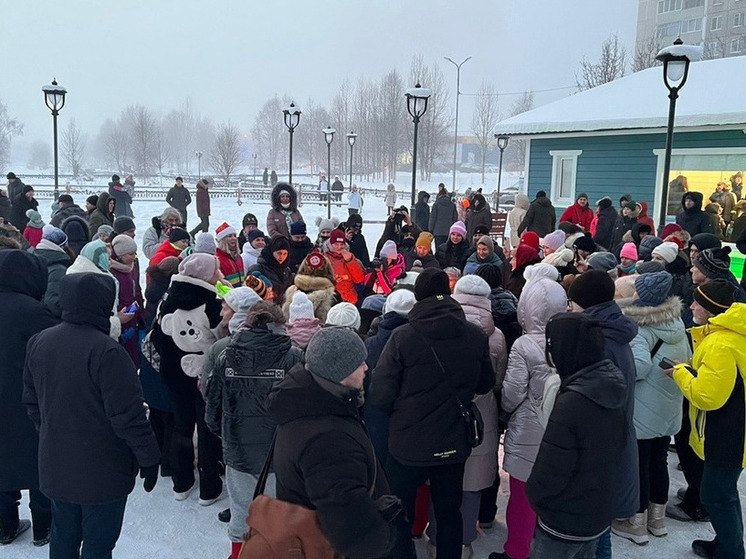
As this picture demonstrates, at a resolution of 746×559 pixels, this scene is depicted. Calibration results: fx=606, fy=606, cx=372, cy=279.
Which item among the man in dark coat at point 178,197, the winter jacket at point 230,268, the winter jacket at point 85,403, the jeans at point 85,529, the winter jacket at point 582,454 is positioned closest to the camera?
the winter jacket at point 582,454

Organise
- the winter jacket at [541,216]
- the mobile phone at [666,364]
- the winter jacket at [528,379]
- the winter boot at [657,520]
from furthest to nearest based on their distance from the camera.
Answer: the winter jacket at [541,216], the winter boot at [657,520], the mobile phone at [666,364], the winter jacket at [528,379]

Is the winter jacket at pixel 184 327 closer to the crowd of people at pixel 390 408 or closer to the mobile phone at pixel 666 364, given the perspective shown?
the crowd of people at pixel 390 408

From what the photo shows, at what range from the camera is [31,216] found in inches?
373

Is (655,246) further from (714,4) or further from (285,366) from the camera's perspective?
(714,4)

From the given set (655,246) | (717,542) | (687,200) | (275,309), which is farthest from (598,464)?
(687,200)

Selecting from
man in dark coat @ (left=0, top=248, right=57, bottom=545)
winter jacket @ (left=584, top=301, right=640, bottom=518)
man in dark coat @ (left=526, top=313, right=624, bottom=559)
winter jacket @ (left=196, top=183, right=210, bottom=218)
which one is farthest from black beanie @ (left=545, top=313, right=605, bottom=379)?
winter jacket @ (left=196, top=183, right=210, bottom=218)

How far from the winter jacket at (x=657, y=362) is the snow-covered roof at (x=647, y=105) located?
30.6 feet

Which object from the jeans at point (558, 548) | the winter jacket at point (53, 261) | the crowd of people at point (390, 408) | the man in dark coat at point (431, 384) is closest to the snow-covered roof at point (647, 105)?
the crowd of people at point (390, 408)

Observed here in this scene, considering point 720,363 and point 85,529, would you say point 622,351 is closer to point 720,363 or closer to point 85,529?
point 720,363

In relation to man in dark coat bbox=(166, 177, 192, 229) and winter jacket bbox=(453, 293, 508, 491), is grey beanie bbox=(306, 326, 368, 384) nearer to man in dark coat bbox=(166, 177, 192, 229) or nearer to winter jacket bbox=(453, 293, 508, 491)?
winter jacket bbox=(453, 293, 508, 491)

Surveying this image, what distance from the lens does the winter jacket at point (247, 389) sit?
3.27 m

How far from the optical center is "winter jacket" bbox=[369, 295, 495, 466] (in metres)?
3.21

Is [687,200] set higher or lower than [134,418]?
higher

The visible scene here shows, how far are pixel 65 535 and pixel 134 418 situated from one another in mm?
773
